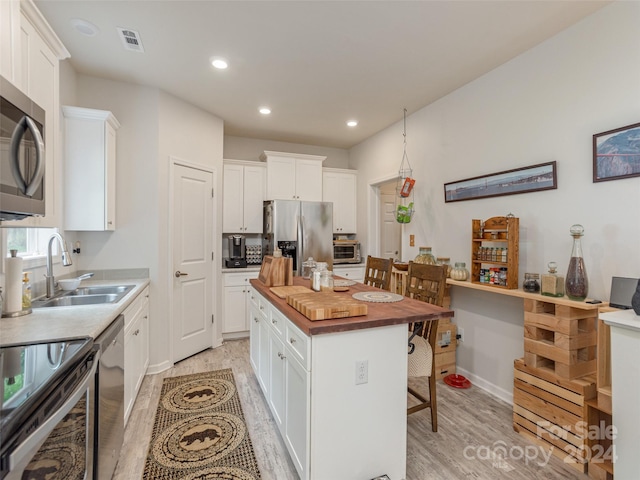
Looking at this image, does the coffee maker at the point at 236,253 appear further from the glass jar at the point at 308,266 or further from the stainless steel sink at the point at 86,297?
the glass jar at the point at 308,266

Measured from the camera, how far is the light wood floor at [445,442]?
5.95 ft

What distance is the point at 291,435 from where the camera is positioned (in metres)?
1.77

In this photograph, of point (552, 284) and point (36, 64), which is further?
point (552, 284)

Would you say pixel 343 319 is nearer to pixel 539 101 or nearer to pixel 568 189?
pixel 568 189

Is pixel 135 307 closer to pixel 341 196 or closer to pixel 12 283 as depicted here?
pixel 12 283

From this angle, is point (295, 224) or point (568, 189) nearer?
point (568, 189)

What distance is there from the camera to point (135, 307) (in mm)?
2451

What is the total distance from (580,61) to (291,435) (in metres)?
3.06

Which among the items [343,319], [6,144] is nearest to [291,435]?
[343,319]

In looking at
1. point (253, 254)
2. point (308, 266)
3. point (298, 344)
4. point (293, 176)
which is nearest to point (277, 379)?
point (298, 344)

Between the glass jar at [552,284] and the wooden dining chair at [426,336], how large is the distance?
2.23ft

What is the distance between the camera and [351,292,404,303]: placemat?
1.99 metres

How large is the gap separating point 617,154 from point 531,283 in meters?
0.95

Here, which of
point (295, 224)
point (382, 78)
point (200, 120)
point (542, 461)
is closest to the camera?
point (542, 461)
